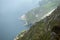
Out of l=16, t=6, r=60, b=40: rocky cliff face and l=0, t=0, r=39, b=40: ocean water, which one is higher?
l=0, t=0, r=39, b=40: ocean water

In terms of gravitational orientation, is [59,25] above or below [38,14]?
below

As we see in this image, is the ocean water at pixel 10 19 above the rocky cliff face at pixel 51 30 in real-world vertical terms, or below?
above

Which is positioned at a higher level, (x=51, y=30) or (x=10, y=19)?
(x=10, y=19)

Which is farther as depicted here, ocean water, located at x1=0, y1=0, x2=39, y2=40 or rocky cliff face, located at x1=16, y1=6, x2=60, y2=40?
ocean water, located at x1=0, y1=0, x2=39, y2=40

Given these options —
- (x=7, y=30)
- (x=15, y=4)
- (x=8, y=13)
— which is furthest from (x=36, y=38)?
(x=15, y=4)

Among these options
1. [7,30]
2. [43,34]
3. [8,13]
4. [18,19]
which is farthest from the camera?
[8,13]

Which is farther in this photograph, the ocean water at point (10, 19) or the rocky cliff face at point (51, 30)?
the ocean water at point (10, 19)

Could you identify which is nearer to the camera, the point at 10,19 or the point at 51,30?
the point at 51,30

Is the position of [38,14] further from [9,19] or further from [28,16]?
[9,19]
